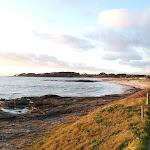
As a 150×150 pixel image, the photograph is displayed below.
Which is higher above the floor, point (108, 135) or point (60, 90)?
point (108, 135)

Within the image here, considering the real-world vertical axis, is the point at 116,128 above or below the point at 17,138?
above

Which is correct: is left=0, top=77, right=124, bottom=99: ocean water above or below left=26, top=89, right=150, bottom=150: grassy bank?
below

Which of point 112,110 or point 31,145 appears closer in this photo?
point 31,145

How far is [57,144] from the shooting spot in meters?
8.62

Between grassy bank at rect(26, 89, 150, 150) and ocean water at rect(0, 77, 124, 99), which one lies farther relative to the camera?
ocean water at rect(0, 77, 124, 99)

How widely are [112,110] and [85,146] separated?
530cm

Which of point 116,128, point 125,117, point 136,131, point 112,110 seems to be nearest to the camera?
point 136,131

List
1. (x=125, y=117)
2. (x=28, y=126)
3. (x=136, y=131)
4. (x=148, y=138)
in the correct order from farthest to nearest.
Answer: (x=28, y=126) → (x=125, y=117) → (x=136, y=131) → (x=148, y=138)

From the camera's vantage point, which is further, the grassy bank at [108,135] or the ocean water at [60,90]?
the ocean water at [60,90]

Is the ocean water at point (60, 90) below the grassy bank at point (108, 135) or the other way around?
below

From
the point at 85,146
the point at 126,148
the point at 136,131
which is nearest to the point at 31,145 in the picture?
the point at 85,146

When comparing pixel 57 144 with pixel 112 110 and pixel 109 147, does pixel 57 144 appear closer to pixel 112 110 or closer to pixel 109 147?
pixel 109 147

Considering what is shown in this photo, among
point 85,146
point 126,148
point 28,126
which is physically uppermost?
point 126,148

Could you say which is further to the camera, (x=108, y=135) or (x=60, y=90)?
(x=60, y=90)
